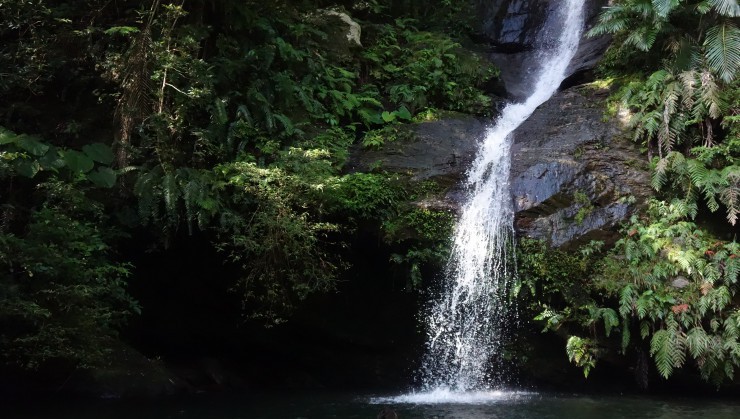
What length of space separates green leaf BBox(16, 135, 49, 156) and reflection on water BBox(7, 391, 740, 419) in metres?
3.16

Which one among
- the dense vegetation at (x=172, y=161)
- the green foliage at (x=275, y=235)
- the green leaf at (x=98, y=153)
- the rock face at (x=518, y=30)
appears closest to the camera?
the dense vegetation at (x=172, y=161)

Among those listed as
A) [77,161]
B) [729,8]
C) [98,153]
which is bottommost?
[77,161]

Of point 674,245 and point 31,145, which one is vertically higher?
point 31,145

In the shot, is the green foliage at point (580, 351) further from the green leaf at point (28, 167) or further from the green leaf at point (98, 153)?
the green leaf at point (28, 167)

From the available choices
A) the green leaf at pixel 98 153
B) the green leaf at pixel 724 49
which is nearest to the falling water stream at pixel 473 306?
the green leaf at pixel 724 49

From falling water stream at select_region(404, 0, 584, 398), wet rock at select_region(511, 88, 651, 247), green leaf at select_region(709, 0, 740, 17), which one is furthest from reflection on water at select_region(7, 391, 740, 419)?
green leaf at select_region(709, 0, 740, 17)

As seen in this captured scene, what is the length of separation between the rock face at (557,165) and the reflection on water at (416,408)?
226cm

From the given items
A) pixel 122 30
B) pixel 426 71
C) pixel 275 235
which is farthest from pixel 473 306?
pixel 122 30

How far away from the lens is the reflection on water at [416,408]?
303 inches

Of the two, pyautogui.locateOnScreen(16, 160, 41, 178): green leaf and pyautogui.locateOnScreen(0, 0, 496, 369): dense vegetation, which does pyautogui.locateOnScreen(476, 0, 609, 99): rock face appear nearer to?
pyautogui.locateOnScreen(0, 0, 496, 369): dense vegetation

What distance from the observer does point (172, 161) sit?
9641 mm

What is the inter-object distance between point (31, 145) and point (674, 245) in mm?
8211

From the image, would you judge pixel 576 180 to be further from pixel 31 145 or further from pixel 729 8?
pixel 31 145

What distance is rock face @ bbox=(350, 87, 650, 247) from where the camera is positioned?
30.0 ft
